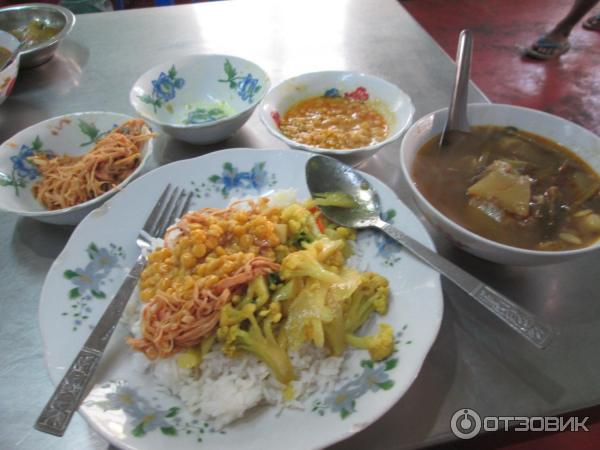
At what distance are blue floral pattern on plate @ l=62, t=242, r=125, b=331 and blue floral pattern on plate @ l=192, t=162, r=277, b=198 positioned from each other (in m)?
0.40

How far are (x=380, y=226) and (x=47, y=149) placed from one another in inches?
54.0

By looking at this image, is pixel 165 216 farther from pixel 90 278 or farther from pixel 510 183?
pixel 510 183

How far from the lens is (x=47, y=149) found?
1.71m

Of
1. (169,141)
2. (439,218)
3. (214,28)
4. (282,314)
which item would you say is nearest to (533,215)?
(439,218)

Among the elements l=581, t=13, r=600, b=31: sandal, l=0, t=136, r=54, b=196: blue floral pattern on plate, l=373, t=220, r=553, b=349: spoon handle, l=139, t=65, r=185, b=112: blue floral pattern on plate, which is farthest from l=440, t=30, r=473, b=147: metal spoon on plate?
l=581, t=13, r=600, b=31: sandal

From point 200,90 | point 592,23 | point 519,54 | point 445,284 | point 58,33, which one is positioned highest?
point 58,33

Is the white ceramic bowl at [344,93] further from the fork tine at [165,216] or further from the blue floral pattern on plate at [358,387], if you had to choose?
the blue floral pattern on plate at [358,387]

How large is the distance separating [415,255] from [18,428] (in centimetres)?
113

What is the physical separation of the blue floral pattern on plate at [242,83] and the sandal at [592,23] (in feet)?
14.3

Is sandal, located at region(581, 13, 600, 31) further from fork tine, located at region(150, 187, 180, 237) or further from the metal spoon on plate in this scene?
fork tine, located at region(150, 187, 180, 237)

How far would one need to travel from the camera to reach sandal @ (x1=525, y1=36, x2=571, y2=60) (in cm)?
407

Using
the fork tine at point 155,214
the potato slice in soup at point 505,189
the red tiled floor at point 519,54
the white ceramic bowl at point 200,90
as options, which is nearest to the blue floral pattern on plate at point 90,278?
the fork tine at point 155,214

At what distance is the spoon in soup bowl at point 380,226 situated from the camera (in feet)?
3.31

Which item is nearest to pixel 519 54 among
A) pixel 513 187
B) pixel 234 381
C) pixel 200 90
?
pixel 200 90
